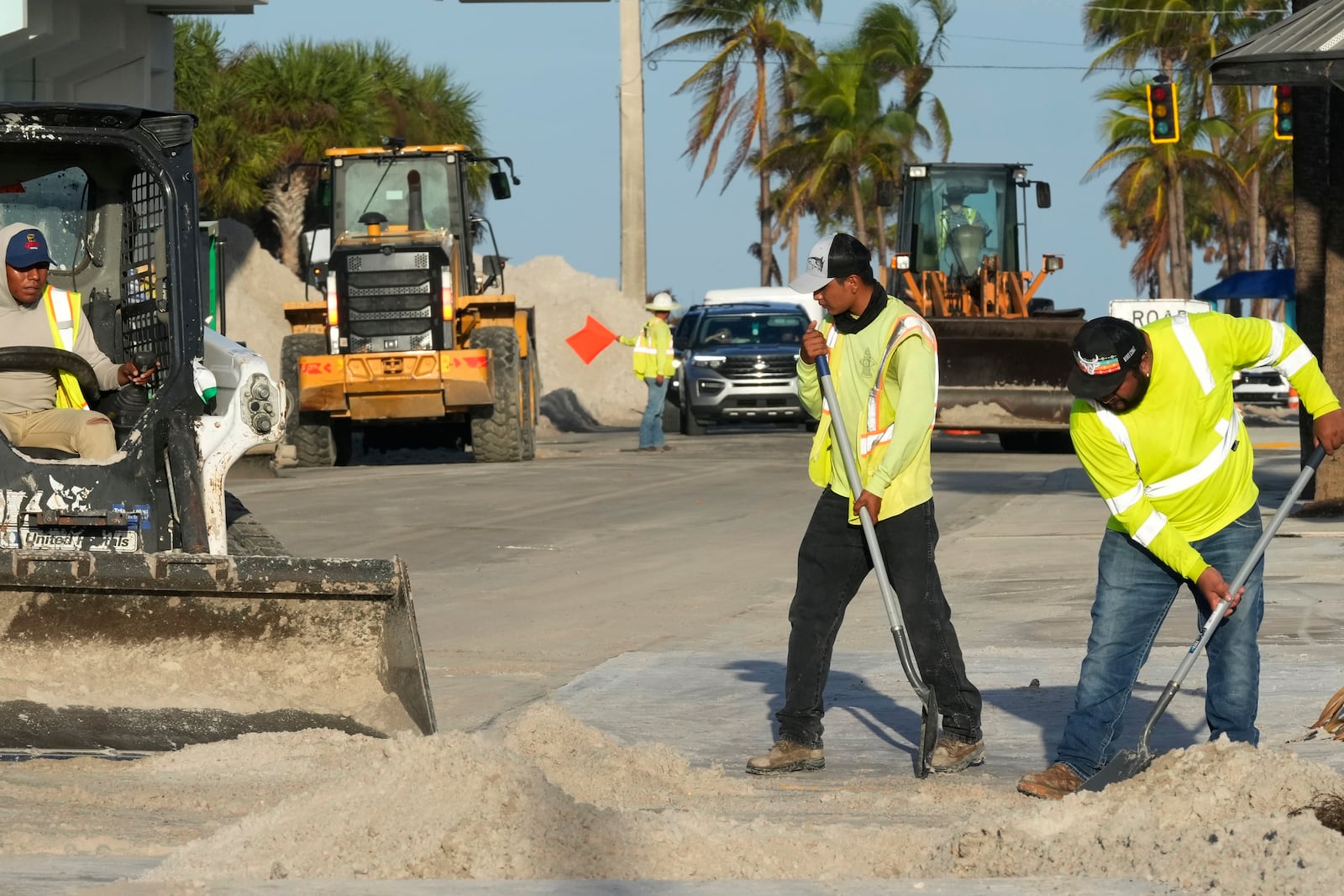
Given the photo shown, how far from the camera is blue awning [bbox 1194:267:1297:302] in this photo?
4012 cm

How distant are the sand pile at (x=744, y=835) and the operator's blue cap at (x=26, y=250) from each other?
3.52 m

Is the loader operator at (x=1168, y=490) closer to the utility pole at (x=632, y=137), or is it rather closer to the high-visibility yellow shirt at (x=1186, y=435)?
the high-visibility yellow shirt at (x=1186, y=435)

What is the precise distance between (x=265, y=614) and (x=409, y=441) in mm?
17706

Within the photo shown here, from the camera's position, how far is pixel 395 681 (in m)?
6.61

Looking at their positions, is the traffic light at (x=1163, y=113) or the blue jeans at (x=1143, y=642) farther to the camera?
the traffic light at (x=1163, y=113)

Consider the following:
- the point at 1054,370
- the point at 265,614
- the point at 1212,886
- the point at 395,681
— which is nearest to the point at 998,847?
the point at 1212,886

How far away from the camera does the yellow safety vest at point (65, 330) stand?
8.56 m

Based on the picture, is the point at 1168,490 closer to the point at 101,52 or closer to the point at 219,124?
the point at 101,52

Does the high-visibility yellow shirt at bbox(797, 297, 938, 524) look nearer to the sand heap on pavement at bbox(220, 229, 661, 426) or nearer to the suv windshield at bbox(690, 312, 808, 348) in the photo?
the suv windshield at bbox(690, 312, 808, 348)

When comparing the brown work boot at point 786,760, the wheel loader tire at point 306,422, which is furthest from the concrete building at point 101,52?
the brown work boot at point 786,760

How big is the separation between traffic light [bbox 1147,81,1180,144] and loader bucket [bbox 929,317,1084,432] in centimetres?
452

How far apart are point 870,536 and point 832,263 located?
937 millimetres

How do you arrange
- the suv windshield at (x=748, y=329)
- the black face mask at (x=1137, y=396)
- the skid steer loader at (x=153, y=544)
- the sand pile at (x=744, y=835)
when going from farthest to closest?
the suv windshield at (x=748, y=329)
the skid steer loader at (x=153, y=544)
the black face mask at (x=1137, y=396)
the sand pile at (x=744, y=835)

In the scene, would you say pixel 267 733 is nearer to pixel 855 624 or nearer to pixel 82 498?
pixel 82 498
